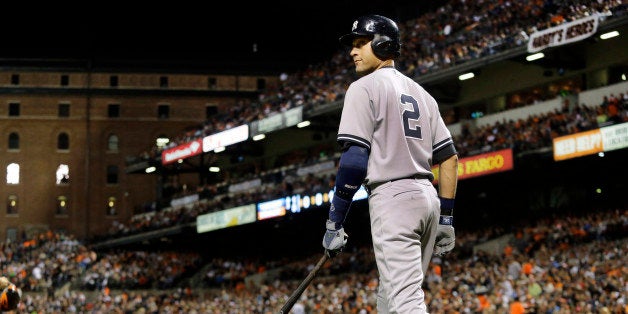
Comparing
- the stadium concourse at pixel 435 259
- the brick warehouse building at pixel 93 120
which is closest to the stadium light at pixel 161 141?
the brick warehouse building at pixel 93 120

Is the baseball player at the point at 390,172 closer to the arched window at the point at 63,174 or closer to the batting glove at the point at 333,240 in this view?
the batting glove at the point at 333,240

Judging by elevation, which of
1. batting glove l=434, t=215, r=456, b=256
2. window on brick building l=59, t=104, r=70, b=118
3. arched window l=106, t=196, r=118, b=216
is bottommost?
batting glove l=434, t=215, r=456, b=256

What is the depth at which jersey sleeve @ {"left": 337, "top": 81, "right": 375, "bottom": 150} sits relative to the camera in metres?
4.96

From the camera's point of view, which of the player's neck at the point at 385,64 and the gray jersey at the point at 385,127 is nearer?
the gray jersey at the point at 385,127

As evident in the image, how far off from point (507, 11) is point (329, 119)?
10928 mm

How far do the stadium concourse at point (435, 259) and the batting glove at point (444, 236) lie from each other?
13.0m

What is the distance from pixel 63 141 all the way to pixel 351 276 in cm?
3726

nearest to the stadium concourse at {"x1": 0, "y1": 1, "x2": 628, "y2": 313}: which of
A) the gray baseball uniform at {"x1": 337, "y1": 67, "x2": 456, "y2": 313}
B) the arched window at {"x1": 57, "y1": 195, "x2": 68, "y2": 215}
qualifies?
the arched window at {"x1": 57, "y1": 195, "x2": 68, "y2": 215}

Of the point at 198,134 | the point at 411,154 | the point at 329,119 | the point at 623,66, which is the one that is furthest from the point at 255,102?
the point at 411,154

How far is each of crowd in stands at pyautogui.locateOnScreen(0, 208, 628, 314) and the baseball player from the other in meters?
14.3

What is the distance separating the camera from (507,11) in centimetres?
3419

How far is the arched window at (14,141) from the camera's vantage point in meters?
62.7

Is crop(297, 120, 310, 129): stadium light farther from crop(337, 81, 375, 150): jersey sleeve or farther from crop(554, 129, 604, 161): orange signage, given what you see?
crop(337, 81, 375, 150): jersey sleeve

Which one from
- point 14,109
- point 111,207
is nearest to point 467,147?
point 111,207
